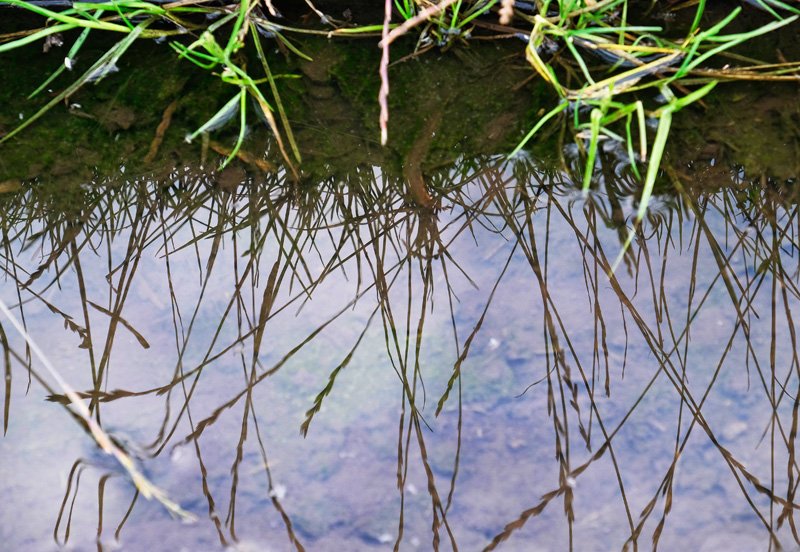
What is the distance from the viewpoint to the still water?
0.88 m

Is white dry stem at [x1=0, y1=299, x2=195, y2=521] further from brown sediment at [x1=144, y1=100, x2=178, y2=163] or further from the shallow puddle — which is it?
brown sediment at [x1=144, y1=100, x2=178, y2=163]

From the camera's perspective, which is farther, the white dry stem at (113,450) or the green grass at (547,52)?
the green grass at (547,52)

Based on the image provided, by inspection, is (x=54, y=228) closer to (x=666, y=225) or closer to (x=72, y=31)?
(x=72, y=31)

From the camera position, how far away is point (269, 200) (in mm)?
1215

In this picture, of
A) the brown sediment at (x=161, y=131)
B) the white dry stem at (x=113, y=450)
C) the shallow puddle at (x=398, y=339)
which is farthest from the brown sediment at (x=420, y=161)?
the white dry stem at (x=113, y=450)

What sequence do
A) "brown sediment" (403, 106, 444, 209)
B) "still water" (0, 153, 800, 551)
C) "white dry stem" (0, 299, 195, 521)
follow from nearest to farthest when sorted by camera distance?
"white dry stem" (0, 299, 195, 521) → "still water" (0, 153, 800, 551) → "brown sediment" (403, 106, 444, 209)

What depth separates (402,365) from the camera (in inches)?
39.9

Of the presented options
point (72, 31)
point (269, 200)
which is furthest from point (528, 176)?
point (72, 31)

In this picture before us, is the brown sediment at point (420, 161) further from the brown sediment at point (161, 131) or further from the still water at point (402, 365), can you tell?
the brown sediment at point (161, 131)

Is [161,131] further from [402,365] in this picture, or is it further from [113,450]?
[113,450]

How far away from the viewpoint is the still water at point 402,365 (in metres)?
0.88

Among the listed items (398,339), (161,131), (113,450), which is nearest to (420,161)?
(398,339)

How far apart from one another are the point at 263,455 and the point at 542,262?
507 mm

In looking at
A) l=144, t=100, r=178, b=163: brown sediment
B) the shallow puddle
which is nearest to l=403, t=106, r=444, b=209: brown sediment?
the shallow puddle
